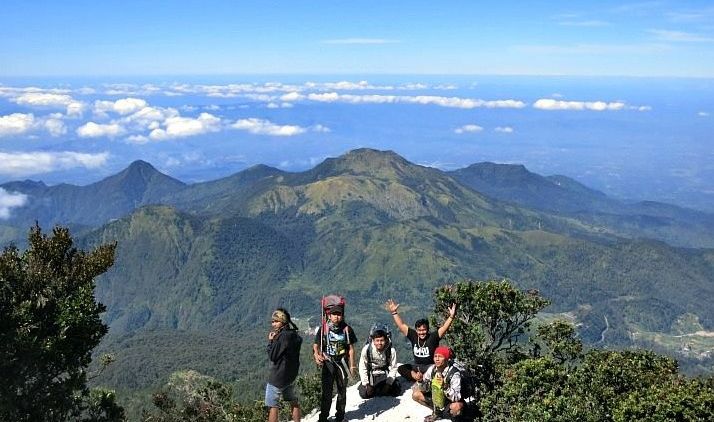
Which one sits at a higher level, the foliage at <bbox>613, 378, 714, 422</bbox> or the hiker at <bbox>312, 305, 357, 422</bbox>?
the hiker at <bbox>312, 305, 357, 422</bbox>

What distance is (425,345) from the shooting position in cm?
1966

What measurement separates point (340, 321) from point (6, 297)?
1272cm

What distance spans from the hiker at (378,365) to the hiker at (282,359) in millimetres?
3647

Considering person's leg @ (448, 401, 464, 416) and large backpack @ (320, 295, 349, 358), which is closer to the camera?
large backpack @ (320, 295, 349, 358)

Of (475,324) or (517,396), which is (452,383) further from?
(475,324)

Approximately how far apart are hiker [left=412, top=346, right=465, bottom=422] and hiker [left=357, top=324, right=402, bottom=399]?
190cm

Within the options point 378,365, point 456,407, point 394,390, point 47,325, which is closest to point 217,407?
point 47,325

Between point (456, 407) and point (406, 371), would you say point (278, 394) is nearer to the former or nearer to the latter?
point (456, 407)

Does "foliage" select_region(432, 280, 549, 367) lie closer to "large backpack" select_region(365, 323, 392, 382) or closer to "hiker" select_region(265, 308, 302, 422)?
"large backpack" select_region(365, 323, 392, 382)

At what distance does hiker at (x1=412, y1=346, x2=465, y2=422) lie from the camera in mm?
17734

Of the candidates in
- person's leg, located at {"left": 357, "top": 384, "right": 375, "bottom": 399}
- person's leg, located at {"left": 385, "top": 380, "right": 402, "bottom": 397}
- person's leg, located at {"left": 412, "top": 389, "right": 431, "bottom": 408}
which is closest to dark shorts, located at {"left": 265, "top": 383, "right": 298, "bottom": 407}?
person's leg, located at {"left": 357, "top": 384, "right": 375, "bottom": 399}

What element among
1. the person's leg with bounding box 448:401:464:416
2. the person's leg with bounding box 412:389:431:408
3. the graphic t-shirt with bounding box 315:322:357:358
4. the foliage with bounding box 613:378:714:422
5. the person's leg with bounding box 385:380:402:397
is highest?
the graphic t-shirt with bounding box 315:322:357:358

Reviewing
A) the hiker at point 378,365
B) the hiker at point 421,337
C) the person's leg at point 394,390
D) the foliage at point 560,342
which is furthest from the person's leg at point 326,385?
the foliage at point 560,342

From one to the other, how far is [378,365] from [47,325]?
12847 millimetres
